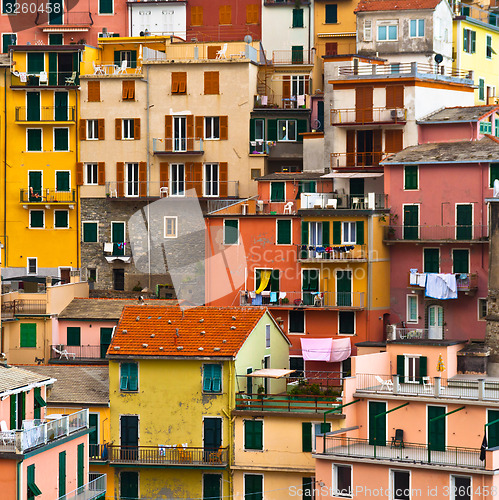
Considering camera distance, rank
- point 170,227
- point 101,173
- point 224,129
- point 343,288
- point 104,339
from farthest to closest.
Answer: point 101,173 → point 224,129 → point 170,227 → point 104,339 → point 343,288

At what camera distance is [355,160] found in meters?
78.6

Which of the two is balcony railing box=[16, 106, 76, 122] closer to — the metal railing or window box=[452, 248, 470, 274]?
the metal railing

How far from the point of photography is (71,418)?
54219 millimetres

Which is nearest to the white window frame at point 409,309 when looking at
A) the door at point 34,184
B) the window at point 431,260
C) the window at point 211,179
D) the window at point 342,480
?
the window at point 431,260

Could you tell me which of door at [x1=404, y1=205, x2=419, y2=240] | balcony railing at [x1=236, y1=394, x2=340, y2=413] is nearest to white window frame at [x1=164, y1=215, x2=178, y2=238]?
door at [x1=404, y1=205, x2=419, y2=240]

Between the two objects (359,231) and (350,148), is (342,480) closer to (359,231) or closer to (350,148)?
(359,231)

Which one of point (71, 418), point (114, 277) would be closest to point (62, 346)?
point (114, 277)

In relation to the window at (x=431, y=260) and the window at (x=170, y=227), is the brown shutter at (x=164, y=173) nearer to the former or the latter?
the window at (x=170, y=227)

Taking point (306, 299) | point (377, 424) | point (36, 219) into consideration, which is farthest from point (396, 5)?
point (377, 424)

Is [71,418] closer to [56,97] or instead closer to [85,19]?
[56,97]

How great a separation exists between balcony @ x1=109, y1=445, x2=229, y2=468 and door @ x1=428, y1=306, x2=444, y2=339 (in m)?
15.7

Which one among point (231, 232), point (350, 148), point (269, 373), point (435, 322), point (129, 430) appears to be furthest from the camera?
point (350, 148)

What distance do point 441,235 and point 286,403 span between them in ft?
50.4

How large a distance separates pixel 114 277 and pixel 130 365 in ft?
69.2
